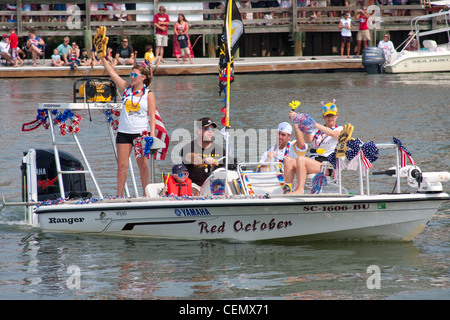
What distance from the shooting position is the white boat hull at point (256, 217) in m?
8.69

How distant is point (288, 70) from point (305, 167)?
18502mm

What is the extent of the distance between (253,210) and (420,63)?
19.2 m

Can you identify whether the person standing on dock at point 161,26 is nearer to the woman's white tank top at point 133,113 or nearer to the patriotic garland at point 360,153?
the woman's white tank top at point 133,113

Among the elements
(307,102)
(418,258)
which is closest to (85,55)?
(307,102)

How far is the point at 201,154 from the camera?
964 cm

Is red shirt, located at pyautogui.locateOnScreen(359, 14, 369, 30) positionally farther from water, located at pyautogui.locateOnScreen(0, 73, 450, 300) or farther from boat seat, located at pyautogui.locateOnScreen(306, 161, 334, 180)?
boat seat, located at pyautogui.locateOnScreen(306, 161, 334, 180)

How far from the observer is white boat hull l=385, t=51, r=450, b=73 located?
87.2 ft

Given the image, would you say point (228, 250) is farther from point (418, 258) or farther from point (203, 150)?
point (418, 258)

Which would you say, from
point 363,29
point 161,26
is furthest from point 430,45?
point 161,26

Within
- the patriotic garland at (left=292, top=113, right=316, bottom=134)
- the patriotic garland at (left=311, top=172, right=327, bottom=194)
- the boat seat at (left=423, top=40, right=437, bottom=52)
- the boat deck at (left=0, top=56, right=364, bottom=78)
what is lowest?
the patriotic garland at (left=311, top=172, right=327, bottom=194)

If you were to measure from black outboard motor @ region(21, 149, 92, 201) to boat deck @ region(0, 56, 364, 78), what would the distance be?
1542 cm

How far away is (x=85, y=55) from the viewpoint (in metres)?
26.8

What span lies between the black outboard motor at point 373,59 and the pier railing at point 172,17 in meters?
2.11

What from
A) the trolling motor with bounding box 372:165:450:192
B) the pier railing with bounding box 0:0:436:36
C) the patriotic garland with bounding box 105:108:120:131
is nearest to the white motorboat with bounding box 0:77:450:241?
the trolling motor with bounding box 372:165:450:192
